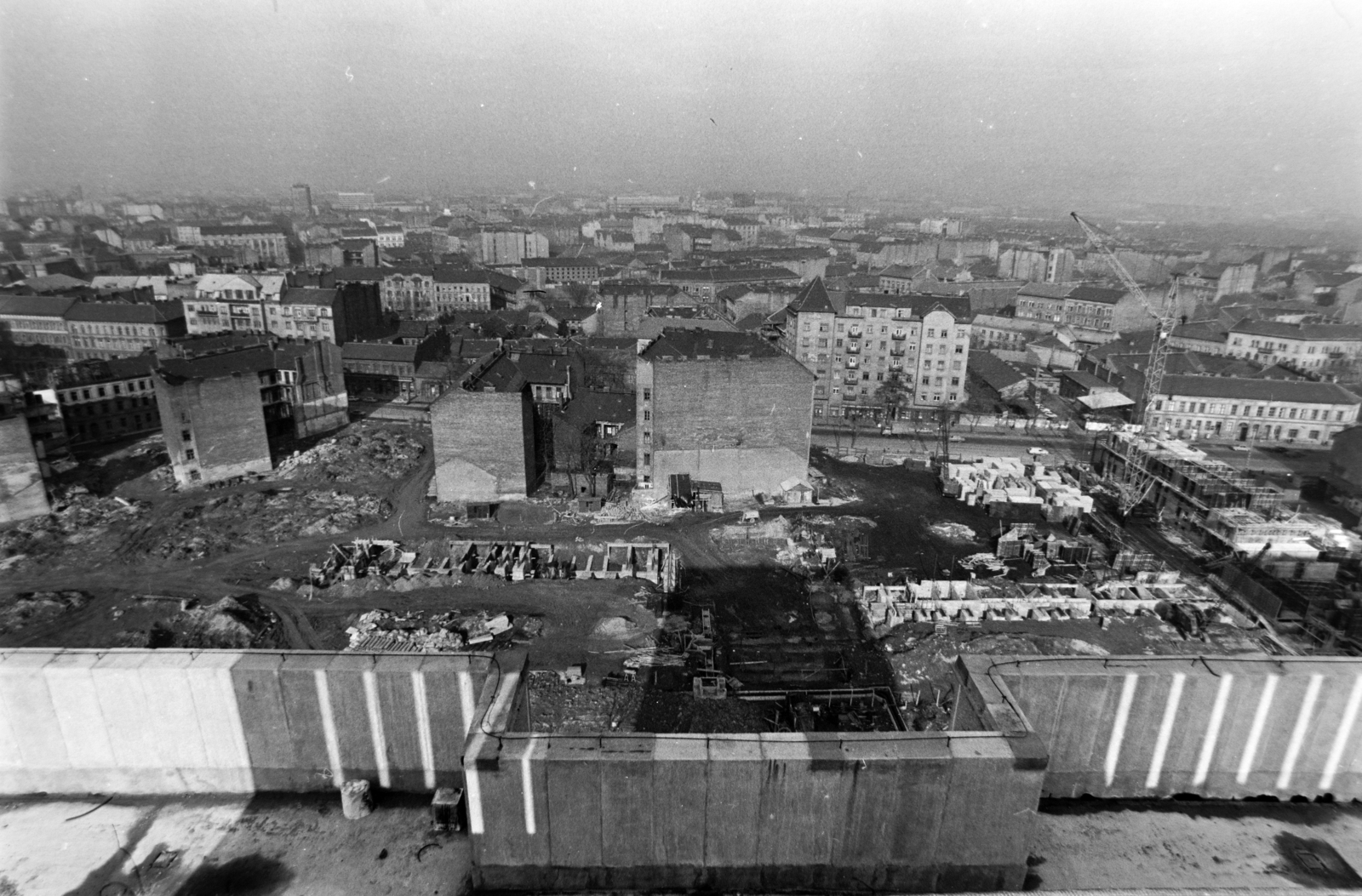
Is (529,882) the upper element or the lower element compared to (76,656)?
lower

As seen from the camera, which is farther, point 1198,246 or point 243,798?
point 1198,246

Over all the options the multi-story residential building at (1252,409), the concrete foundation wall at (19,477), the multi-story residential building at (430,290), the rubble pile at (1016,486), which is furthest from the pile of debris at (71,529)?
the multi-story residential building at (1252,409)

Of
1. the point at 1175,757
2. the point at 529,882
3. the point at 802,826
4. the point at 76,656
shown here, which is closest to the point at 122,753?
the point at 76,656

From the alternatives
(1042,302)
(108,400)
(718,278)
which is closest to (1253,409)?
(1042,302)

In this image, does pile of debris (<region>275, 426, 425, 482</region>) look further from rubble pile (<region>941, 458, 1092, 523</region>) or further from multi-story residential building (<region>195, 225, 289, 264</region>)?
multi-story residential building (<region>195, 225, 289, 264</region>)

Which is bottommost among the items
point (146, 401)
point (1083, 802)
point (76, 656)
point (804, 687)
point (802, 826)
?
point (804, 687)

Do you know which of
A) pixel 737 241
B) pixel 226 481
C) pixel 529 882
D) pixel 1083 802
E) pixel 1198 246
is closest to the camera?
pixel 529 882

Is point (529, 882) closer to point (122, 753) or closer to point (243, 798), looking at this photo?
point (243, 798)

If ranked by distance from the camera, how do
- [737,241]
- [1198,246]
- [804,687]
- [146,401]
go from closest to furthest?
[804,687] → [146,401] → [1198,246] → [737,241]

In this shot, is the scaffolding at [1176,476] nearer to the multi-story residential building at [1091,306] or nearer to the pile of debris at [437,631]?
the pile of debris at [437,631]
